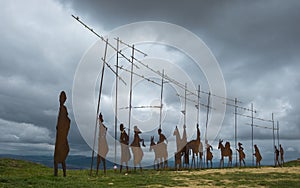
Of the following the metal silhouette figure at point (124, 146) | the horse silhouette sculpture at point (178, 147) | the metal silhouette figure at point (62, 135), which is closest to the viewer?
the metal silhouette figure at point (62, 135)

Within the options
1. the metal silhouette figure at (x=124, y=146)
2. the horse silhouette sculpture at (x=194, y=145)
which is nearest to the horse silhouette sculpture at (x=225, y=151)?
the horse silhouette sculpture at (x=194, y=145)

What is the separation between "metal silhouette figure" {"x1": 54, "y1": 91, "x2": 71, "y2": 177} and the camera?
17.0 m

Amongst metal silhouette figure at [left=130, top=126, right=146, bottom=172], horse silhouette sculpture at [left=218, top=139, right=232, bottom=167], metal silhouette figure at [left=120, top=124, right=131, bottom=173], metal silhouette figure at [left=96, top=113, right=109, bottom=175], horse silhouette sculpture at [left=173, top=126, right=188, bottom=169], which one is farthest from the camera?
horse silhouette sculpture at [left=218, top=139, right=232, bottom=167]

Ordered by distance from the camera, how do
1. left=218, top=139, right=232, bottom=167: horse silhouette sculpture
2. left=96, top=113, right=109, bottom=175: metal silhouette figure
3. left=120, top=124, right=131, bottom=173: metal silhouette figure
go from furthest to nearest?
left=218, top=139, right=232, bottom=167: horse silhouette sculpture → left=120, top=124, right=131, bottom=173: metal silhouette figure → left=96, top=113, right=109, bottom=175: metal silhouette figure

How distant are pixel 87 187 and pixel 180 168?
636 inches

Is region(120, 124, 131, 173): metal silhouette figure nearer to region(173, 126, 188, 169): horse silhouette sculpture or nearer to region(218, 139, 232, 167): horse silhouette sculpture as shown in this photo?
region(173, 126, 188, 169): horse silhouette sculpture

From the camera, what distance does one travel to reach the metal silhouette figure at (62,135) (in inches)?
671

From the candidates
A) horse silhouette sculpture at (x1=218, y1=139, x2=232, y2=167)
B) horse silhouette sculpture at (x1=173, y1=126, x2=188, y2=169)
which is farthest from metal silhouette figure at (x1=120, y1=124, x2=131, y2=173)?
horse silhouette sculpture at (x1=218, y1=139, x2=232, y2=167)

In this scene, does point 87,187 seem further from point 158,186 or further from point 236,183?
point 236,183

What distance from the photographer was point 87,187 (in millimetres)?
13680

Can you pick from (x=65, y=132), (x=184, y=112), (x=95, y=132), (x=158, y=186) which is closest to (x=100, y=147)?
(x=95, y=132)

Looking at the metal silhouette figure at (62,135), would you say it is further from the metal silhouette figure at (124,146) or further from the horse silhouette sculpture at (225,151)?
the horse silhouette sculpture at (225,151)

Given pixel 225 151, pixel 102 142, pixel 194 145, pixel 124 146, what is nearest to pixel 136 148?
pixel 124 146

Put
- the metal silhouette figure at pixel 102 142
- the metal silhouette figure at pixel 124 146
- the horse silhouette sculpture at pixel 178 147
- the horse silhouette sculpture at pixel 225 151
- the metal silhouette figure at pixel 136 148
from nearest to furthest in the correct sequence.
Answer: the metal silhouette figure at pixel 102 142 → the metal silhouette figure at pixel 124 146 → the metal silhouette figure at pixel 136 148 → the horse silhouette sculpture at pixel 178 147 → the horse silhouette sculpture at pixel 225 151
